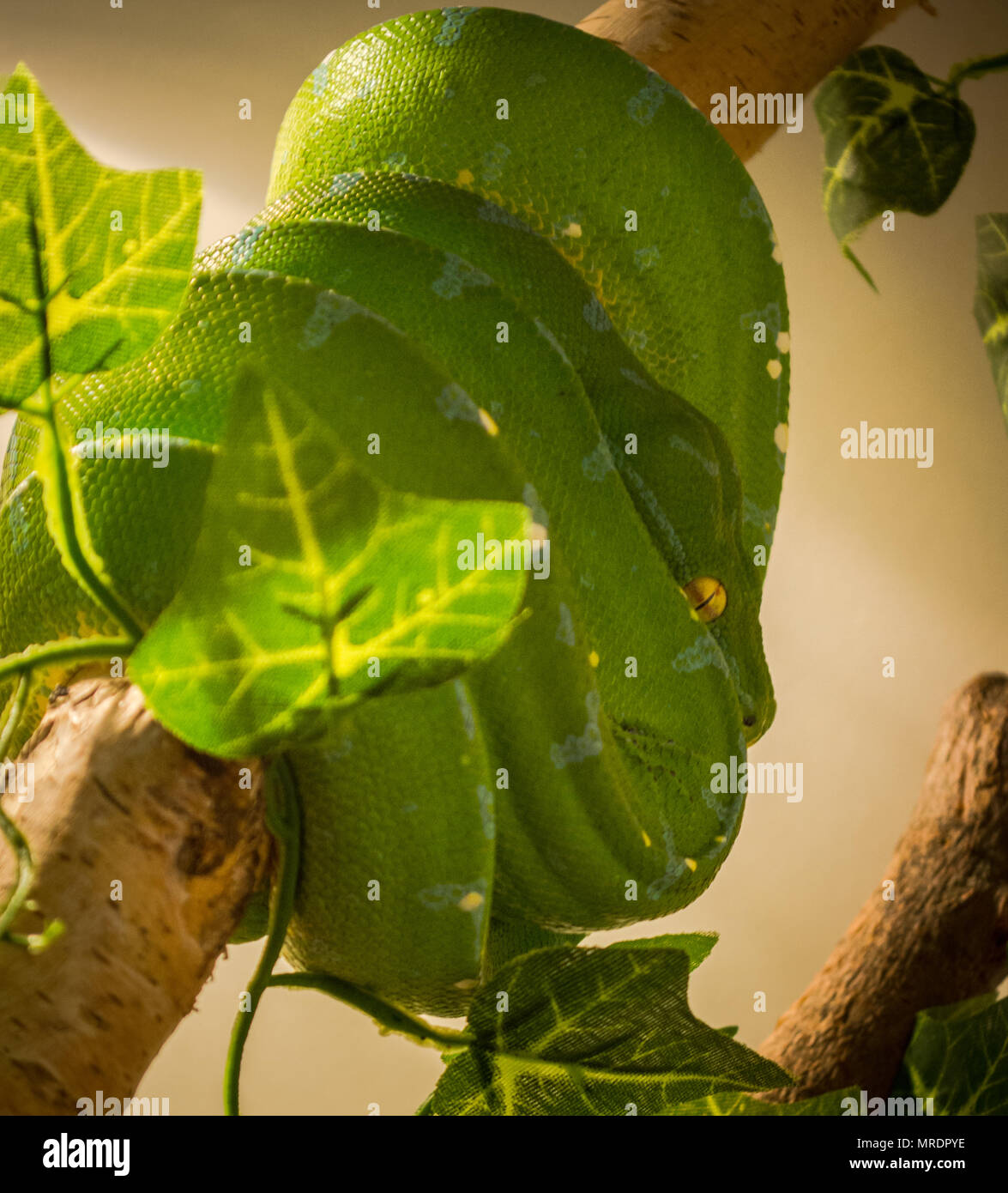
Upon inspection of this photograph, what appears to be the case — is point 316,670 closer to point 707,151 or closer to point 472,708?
point 472,708

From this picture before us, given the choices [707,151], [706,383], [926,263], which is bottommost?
[706,383]

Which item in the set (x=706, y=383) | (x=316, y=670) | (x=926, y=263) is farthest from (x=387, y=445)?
(x=926, y=263)

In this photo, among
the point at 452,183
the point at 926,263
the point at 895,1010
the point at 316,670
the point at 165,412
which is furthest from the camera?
the point at 926,263

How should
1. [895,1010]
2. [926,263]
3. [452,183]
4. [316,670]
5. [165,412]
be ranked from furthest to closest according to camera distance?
[926,263], [895,1010], [452,183], [165,412], [316,670]
